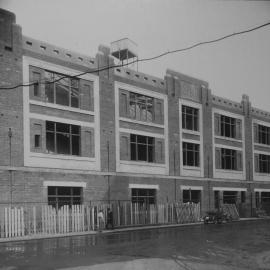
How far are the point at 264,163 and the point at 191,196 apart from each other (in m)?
13.7

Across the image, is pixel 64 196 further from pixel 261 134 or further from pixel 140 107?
pixel 261 134

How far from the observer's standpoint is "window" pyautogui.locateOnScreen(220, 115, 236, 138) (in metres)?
42.3

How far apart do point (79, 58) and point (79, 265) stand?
1872cm

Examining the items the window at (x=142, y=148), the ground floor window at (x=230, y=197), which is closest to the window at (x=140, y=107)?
the window at (x=142, y=148)

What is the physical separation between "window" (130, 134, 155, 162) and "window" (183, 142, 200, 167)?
13.3 ft

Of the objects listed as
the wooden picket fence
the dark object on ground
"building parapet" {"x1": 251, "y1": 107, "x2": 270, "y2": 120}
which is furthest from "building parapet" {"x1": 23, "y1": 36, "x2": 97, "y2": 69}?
"building parapet" {"x1": 251, "y1": 107, "x2": 270, "y2": 120}

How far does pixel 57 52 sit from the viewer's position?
27.6 metres

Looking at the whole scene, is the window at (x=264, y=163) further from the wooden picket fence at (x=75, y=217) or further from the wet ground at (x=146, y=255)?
the wet ground at (x=146, y=255)

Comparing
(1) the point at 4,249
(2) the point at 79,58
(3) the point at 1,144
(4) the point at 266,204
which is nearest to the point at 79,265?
(1) the point at 4,249

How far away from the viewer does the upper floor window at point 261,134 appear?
4656 cm

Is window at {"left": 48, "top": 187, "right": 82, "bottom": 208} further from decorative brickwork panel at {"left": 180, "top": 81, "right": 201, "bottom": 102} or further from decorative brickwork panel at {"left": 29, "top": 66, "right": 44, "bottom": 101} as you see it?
decorative brickwork panel at {"left": 180, "top": 81, "right": 201, "bottom": 102}

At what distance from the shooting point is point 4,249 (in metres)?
17.4

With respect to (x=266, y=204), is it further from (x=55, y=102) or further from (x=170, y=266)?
(x=170, y=266)

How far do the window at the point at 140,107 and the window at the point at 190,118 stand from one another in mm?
4200
